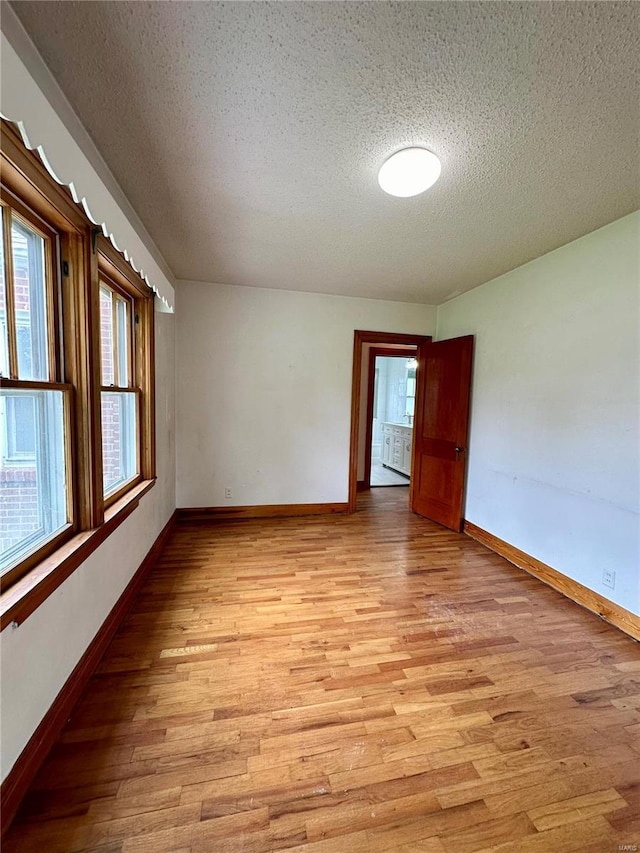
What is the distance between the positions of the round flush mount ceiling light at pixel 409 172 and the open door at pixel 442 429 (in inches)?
77.8

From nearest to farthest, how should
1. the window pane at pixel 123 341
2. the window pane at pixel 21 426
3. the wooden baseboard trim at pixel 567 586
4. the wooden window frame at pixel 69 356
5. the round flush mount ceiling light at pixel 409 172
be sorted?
the wooden window frame at pixel 69 356, the window pane at pixel 21 426, the round flush mount ceiling light at pixel 409 172, the wooden baseboard trim at pixel 567 586, the window pane at pixel 123 341

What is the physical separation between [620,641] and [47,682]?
285 cm

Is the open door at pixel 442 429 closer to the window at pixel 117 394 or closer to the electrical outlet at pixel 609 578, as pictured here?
the electrical outlet at pixel 609 578

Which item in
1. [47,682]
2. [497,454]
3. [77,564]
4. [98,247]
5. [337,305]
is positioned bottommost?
[47,682]

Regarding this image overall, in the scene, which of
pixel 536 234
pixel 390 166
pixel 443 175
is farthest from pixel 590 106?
pixel 536 234

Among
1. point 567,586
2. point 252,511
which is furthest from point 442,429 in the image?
point 252,511

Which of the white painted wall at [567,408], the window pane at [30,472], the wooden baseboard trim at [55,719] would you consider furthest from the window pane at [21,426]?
the white painted wall at [567,408]

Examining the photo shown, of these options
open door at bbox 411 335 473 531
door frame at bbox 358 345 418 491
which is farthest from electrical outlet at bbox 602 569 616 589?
door frame at bbox 358 345 418 491

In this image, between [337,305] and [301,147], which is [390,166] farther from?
[337,305]

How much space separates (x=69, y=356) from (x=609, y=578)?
3303 millimetres

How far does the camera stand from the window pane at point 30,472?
1.21m

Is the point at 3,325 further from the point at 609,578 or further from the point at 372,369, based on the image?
the point at 372,369

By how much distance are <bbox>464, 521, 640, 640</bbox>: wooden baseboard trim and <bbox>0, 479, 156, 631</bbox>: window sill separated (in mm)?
2990

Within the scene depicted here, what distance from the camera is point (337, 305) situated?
12.4 feet
